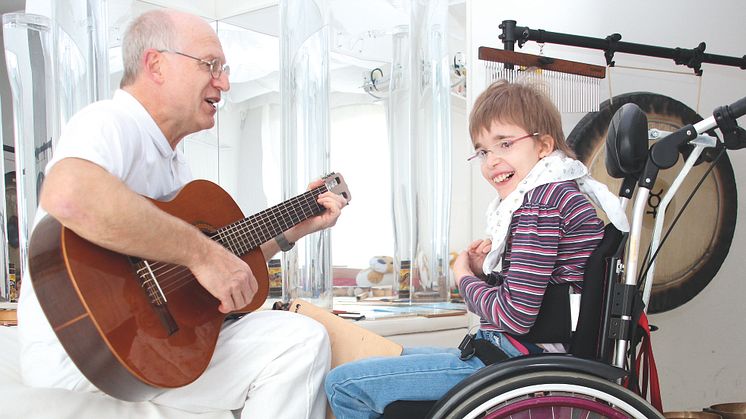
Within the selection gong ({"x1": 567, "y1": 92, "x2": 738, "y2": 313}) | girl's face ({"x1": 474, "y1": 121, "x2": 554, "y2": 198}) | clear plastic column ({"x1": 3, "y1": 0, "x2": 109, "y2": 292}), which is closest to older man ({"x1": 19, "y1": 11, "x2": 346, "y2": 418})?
girl's face ({"x1": 474, "y1": 121, "x2": 554, "y2": 198})

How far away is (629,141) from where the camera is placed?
1.31 meters

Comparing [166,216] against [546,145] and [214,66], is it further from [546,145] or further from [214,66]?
[546,145]

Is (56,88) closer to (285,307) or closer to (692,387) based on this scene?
(285,307)

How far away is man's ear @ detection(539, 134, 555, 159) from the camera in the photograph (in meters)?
1.45

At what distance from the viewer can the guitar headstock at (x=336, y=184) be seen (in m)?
1.85

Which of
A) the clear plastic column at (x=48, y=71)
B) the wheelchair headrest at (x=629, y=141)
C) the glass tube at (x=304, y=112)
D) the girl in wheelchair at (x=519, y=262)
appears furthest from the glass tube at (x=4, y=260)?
the wheelchair headrest at (x=629, y=141)

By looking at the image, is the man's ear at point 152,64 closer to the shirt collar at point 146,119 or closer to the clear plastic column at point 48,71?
the shirt collar at point 146,119

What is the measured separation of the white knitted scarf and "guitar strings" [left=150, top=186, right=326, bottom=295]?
522mm

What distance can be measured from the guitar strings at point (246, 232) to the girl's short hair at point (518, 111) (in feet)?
1.63

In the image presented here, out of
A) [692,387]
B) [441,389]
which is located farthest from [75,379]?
[692,387]

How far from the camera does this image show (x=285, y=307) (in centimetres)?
204

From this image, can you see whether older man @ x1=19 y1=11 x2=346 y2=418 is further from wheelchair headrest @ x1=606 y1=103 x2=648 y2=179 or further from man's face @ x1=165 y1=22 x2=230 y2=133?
wheelchair headrest @ x1=606 y1=103 x2=648 y2=179

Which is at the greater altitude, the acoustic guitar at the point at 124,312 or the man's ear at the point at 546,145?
the man's ear at the point at 546,145

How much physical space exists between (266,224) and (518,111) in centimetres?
61
